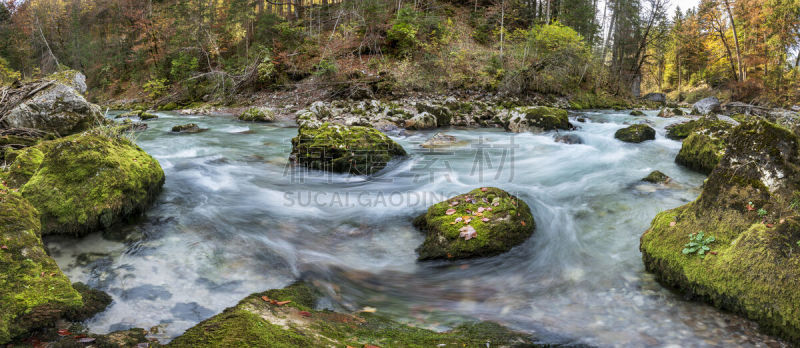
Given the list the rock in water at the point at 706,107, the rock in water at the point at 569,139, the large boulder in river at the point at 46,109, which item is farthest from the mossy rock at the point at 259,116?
the rock in water at the point at 706,107

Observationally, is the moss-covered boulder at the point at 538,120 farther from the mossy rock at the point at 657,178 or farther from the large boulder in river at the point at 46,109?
the large boulder in river at the point at 46,109

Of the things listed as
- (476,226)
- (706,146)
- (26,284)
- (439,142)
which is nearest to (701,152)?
(706,146)

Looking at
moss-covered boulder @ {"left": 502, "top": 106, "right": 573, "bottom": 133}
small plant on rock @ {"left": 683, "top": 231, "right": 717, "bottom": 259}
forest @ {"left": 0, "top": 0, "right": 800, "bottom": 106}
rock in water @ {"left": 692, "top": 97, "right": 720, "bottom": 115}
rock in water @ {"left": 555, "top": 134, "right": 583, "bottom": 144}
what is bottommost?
small plant on rock @ {"left": 683, "top": 231, "right": 717, "bottom": 259}

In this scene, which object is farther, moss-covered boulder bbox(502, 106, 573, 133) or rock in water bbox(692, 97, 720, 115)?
rock in water bbox(692, 97, 720, 115)

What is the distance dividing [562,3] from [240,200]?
2453 cm

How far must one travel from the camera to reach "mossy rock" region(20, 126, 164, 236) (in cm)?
409

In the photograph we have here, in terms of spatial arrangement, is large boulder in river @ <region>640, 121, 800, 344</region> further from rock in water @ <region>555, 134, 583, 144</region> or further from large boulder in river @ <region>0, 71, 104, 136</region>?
large boulder in river @ <region>0, 71, 104, 136</region>

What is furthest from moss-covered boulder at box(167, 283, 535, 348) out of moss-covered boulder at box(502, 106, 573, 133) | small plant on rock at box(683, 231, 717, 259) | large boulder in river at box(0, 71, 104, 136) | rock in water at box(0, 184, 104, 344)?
moss-covered boulder at box(502, 106, 573, 133)

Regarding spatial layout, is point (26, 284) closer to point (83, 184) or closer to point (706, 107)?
point (83, 184)

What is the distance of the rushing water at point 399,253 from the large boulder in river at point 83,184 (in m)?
0.23

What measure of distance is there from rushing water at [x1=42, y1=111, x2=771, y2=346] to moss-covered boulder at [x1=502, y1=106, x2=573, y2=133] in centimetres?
366

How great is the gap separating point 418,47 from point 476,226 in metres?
17.7

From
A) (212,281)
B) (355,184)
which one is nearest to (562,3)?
(355,184)

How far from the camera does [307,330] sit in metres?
2.38
